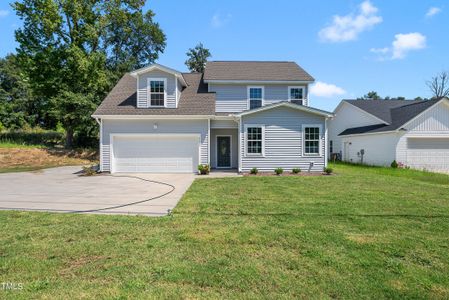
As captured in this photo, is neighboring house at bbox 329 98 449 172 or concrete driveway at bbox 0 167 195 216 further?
neighboring house at bbox 329 98 449 172

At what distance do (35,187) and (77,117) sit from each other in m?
14.9

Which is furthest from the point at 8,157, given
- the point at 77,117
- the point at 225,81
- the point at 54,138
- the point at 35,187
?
the point at 225,81

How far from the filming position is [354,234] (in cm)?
511

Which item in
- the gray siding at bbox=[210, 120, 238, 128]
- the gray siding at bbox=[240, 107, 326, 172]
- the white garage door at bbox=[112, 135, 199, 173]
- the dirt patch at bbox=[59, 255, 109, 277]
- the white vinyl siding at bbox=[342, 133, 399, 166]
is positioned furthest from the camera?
the white vinyl siding at bbox=[342, 133, 399, 166]

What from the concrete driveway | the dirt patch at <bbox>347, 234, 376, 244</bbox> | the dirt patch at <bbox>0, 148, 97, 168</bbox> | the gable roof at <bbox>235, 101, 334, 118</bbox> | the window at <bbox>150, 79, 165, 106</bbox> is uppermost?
the window at <bbox>150, 79, 165, 106</bbox>

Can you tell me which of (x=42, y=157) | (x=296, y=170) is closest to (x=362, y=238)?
(x=296, y=170)

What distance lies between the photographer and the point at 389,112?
22.7m

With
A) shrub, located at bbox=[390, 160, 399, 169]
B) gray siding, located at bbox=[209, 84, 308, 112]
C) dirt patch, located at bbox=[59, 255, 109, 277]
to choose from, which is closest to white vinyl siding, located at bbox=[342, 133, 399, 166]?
shrub, located at bbox=[390, 160, 399, 169]

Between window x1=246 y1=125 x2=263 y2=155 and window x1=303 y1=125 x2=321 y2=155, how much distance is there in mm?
2397

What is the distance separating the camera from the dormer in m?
16.5

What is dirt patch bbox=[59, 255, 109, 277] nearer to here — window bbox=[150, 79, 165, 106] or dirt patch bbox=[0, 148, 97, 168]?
window bbox=[150, 79, 165, 106]

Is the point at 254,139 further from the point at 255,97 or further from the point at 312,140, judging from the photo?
the point at 255,97

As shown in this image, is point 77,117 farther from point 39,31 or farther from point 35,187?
point 35,187

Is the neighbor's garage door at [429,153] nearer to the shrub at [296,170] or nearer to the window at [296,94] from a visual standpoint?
the window at [296,94]
